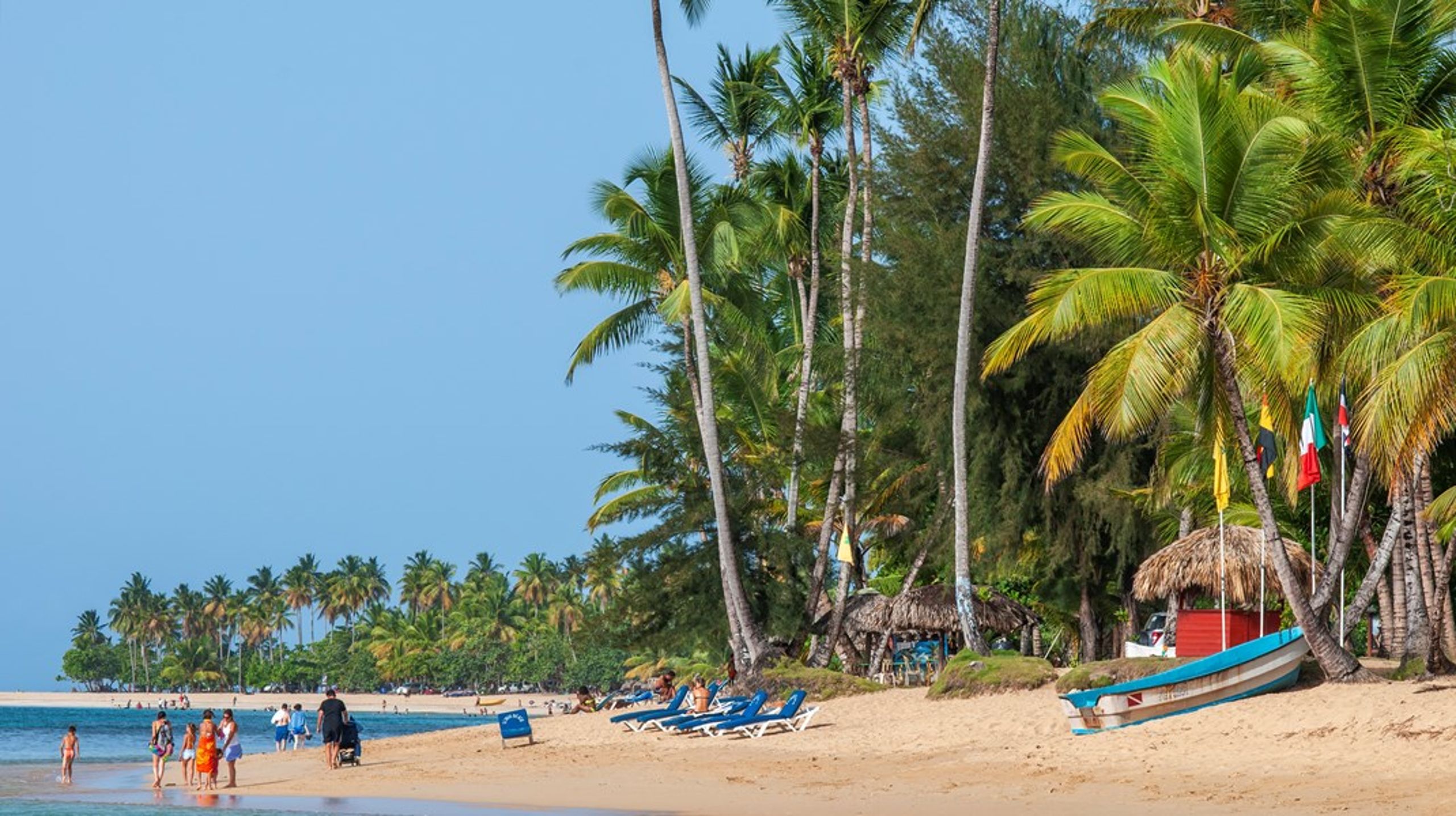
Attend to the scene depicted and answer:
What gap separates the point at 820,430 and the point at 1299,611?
14022 mm

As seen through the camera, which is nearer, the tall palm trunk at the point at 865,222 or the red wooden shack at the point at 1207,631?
the red wooden shack at the point at 1207,631

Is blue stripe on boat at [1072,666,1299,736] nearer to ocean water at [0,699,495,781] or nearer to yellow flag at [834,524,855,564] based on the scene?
yellow flag at [834,524,855,564]

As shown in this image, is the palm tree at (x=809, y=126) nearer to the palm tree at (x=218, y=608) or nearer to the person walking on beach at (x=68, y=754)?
the person walking on beach at (x=68, y=754)

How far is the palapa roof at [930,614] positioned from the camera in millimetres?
31453

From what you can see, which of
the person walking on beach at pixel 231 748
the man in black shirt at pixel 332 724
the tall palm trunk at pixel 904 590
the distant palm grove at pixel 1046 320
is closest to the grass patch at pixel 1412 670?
the distant palm grove at pixel 1046 320

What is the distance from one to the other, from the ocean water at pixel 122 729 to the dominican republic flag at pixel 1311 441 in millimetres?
19519

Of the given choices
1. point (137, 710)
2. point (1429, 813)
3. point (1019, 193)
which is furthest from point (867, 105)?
point (137, 710)

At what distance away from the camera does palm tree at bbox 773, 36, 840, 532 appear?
107ft

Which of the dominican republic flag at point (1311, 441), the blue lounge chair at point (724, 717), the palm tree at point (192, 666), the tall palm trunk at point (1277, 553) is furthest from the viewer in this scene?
the palm tree at point (192, 666)

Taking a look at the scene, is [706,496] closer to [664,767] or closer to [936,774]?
[664,767]

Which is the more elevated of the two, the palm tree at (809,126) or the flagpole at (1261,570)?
the palm tree at (809,126)

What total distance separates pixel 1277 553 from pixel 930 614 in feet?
39.9

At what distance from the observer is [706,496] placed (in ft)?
108

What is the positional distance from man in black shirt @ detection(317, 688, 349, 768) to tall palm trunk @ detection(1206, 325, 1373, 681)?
44.5 ft
